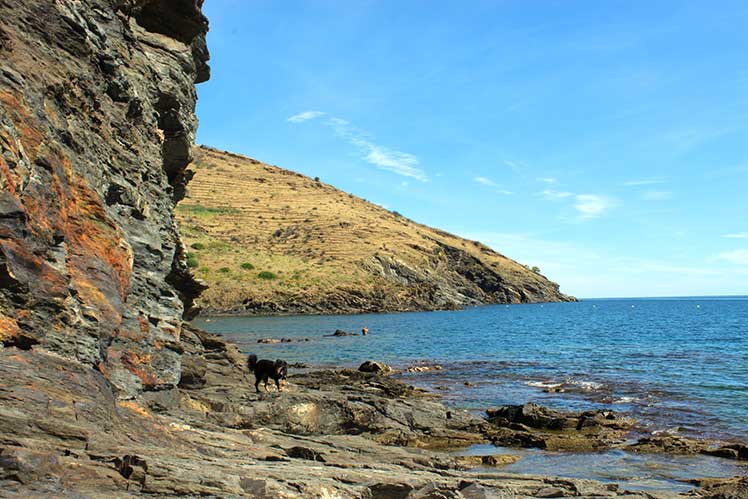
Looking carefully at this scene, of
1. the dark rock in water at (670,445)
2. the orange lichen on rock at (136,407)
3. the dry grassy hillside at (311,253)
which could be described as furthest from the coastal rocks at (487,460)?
the dry grassy hillside at (311,253)

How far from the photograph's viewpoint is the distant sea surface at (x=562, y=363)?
956 inches

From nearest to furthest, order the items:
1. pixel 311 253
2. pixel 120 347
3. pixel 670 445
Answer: pixel 120 347
pixel 670 445
pixel 311 253

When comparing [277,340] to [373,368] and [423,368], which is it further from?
[373,368]

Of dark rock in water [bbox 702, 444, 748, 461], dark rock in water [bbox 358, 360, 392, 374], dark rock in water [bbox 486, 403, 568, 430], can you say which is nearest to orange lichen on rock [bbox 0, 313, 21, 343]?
dark rock in water [bbox 486, 403, 568, 430]

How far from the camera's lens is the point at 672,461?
16.2 meters

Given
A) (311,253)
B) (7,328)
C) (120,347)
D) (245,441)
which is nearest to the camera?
(7,328)

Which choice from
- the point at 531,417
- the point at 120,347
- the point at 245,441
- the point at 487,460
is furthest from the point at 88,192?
the point at 531,417

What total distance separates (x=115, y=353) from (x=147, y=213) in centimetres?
430

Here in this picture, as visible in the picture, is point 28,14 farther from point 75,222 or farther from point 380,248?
point 380,248

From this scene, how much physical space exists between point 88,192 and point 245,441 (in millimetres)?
5829

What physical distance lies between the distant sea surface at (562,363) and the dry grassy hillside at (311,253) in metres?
21.0

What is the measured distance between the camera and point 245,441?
11.2 metres

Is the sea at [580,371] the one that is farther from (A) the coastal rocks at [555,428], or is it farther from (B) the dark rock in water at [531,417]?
(B) the dark rock in water at [531,417]

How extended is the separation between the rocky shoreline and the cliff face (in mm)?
936
